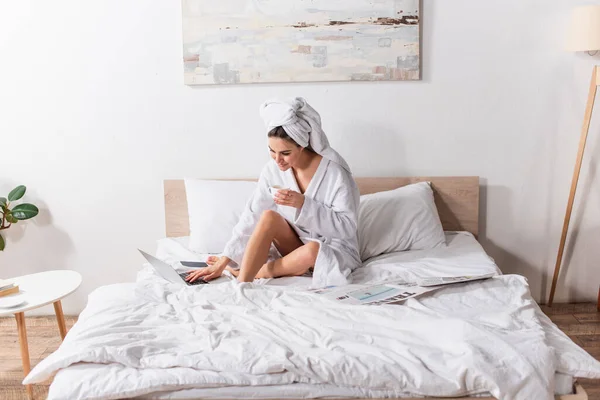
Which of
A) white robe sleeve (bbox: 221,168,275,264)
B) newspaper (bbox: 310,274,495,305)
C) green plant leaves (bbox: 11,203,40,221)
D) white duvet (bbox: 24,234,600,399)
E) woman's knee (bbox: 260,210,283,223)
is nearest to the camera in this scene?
white duvet (bbox: 24,234,600,399)

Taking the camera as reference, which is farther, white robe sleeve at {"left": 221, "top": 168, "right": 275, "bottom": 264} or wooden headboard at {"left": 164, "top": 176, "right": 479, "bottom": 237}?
wooden headboard at {"left": 164, "top": 176, "right": 479, "bottom": 237}

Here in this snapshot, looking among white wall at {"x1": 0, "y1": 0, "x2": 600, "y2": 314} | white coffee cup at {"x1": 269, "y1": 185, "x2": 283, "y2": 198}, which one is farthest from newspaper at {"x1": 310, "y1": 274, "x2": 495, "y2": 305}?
white wall at {"x1": 0, "y1": 0, "x2": 600, "y2": 314}

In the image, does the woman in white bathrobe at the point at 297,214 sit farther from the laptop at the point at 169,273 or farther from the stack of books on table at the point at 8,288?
the stack of books on table at the point at 8,288

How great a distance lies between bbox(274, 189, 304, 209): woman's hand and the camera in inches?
103

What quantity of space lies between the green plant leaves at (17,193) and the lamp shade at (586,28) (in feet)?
8.64

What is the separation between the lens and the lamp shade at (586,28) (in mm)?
2930

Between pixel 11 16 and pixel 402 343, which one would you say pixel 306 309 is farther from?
pixel 11 16

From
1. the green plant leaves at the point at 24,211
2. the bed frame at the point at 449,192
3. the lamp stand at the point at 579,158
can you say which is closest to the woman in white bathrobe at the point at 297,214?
the bed frame at the point at 449,192

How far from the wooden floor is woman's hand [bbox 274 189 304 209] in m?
1.12

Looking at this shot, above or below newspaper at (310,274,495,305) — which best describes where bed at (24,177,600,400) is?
below

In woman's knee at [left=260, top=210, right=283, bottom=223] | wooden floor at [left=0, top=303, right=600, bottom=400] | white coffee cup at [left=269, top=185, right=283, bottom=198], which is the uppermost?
white coffee cup at [left=269, top=185, right=283, bottom=198]

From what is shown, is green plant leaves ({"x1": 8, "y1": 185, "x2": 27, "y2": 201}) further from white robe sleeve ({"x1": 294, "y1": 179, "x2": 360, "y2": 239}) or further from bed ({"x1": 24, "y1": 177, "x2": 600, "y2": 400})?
white robe sleeve ({"x1": 294, "y1": 179, "x2": 360, "y2": 239})

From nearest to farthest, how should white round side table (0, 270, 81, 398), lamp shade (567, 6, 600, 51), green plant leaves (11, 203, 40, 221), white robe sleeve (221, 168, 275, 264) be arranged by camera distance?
white round side table (0, 270, 81, 398) < white robe sleeve (221, 168, 275, 264) < lamp shade (567, 6, 600, 51) < green plant leaves (11, 203, 40, 221)

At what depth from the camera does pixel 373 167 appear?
3.28m
